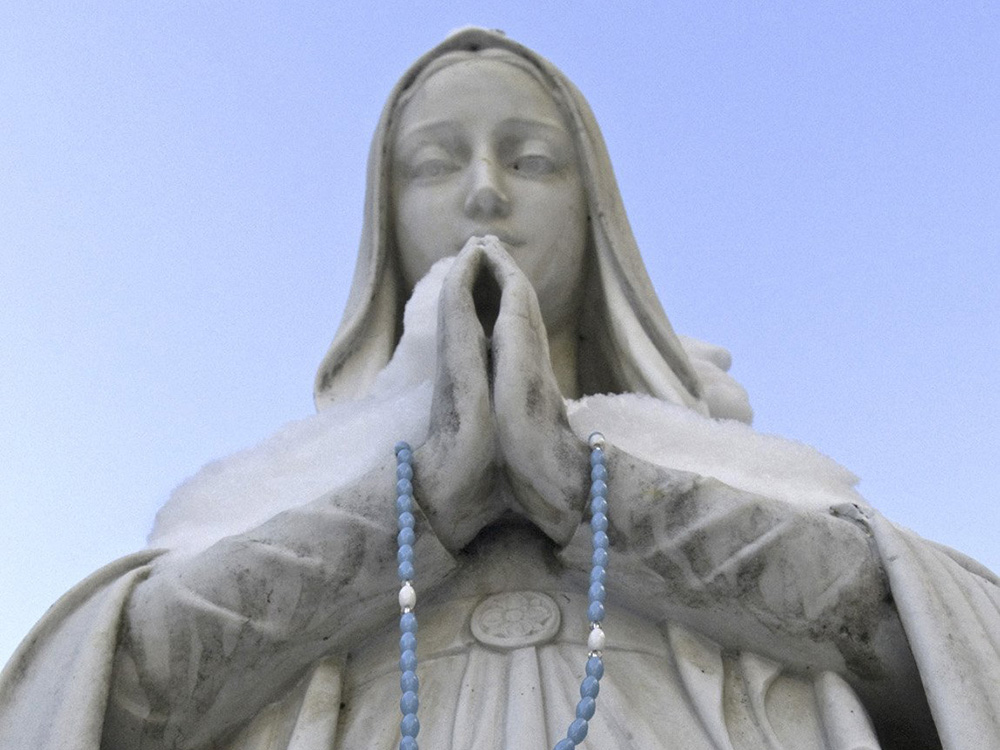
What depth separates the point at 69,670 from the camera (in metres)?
2.91

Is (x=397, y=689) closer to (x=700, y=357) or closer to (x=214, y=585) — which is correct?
(x=214, y=585)

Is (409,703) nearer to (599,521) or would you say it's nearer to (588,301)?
(599,521)

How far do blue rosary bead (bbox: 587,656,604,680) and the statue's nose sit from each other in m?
1.72

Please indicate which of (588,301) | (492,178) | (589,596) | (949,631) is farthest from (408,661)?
(588,301)

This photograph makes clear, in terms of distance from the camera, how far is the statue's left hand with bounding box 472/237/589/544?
288 centimetres

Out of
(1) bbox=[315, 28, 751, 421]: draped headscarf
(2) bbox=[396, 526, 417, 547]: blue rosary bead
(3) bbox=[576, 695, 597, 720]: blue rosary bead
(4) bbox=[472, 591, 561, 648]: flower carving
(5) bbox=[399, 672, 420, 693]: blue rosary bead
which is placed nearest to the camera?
(3) bbox=[576, 695, 597, 720]: blue rosary bead

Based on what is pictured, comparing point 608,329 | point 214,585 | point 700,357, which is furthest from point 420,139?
point 214,585

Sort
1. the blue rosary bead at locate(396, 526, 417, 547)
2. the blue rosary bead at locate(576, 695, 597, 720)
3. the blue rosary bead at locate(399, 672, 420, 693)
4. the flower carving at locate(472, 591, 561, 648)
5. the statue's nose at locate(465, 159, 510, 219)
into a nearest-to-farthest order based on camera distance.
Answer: the blue rosary bead at locate(576, 695, 597, 720) → the blue rosary bead at locate(399, 672, 420, 693) → the blue rosary bead at locate(396, 526, 417, 547) → the flower carving at locate(472, 591, 561, 648) → the statue's nose at locate(465, 159, 510, 219)

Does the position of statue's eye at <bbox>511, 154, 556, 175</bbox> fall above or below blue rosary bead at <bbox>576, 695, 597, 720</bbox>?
above

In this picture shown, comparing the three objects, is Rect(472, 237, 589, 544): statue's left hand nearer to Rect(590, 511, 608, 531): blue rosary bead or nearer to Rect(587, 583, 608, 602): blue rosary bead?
Rect(590, 511, 608, 531): blue rosary bead

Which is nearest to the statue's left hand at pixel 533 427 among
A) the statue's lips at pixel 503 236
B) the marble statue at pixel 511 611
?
the marble statue at pixel 511 611

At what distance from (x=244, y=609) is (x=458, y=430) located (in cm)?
52

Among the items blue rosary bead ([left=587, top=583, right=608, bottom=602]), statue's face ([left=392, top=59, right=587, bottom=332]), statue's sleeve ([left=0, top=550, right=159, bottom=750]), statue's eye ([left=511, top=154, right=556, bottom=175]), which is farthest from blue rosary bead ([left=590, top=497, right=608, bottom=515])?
statue's eye ([left=511, top=154, right=556, bottom=175])

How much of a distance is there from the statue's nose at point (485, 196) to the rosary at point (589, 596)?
4.17 feet
